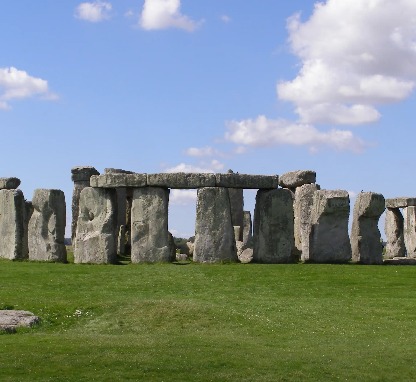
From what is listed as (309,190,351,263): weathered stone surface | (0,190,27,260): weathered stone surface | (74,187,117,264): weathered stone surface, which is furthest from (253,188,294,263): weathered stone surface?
(0,190,27,260): weathered stone surface

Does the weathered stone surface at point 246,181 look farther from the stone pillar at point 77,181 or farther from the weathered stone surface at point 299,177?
the stone pillar at point 77,181

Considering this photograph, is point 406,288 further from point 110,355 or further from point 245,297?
point 110,355

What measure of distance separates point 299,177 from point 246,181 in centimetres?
424

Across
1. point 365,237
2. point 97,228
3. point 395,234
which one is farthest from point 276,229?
point 395,234

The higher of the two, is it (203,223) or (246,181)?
(246,181)

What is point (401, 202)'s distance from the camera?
121 feet

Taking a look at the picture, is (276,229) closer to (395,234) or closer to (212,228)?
(212,228)

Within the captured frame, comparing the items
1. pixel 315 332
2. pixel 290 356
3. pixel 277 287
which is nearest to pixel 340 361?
pixel 290 356

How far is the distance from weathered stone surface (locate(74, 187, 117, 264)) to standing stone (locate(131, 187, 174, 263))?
3.01ft

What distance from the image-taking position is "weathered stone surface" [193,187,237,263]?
87.9 ft

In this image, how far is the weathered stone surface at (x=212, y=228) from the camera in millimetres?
26797

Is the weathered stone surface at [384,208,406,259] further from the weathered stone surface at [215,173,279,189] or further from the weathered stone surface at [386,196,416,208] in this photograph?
the weathered stone surface at [215,173,279,189]

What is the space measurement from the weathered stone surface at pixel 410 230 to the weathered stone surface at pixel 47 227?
53.6 ft

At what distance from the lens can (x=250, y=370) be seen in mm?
12219
